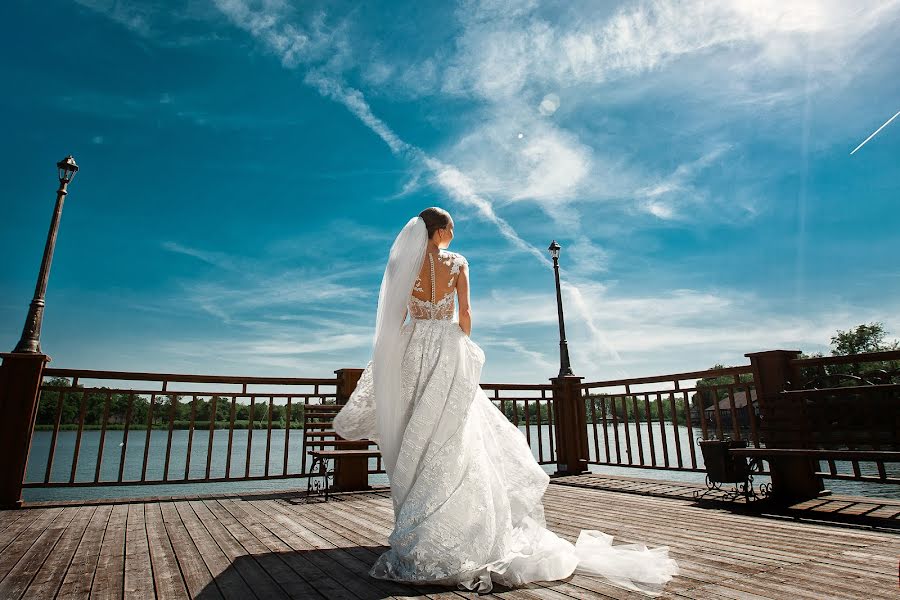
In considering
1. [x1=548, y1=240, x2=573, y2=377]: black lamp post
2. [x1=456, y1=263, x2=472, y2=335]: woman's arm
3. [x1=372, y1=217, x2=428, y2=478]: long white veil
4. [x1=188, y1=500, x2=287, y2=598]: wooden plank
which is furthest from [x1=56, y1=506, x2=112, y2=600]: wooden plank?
[x1=548, y1=240, x2=573, y2=377]: black lamp post

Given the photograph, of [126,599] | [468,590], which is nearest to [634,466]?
[468,590]

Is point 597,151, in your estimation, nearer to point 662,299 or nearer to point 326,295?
point 326,295

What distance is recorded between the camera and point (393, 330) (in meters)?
2.53

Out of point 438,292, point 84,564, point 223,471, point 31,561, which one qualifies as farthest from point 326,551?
point 223,471

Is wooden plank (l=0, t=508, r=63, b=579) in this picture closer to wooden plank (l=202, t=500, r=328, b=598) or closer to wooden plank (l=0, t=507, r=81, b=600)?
wooden plank (l=0, t=507, r=81, b=600)

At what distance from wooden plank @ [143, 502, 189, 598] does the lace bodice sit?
64.5 inches

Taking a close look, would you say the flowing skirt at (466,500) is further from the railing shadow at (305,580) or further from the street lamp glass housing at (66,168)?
the street lamp glass housing at (66,168)

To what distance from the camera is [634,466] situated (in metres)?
5.23

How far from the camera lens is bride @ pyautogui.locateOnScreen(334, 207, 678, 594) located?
1.90 meters

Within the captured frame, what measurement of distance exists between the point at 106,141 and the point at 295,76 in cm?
859

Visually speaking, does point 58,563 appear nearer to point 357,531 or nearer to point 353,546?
point 353,546

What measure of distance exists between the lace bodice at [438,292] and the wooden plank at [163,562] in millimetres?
1638

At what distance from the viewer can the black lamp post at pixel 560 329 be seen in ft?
21.1

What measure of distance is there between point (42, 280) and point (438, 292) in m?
4.23
